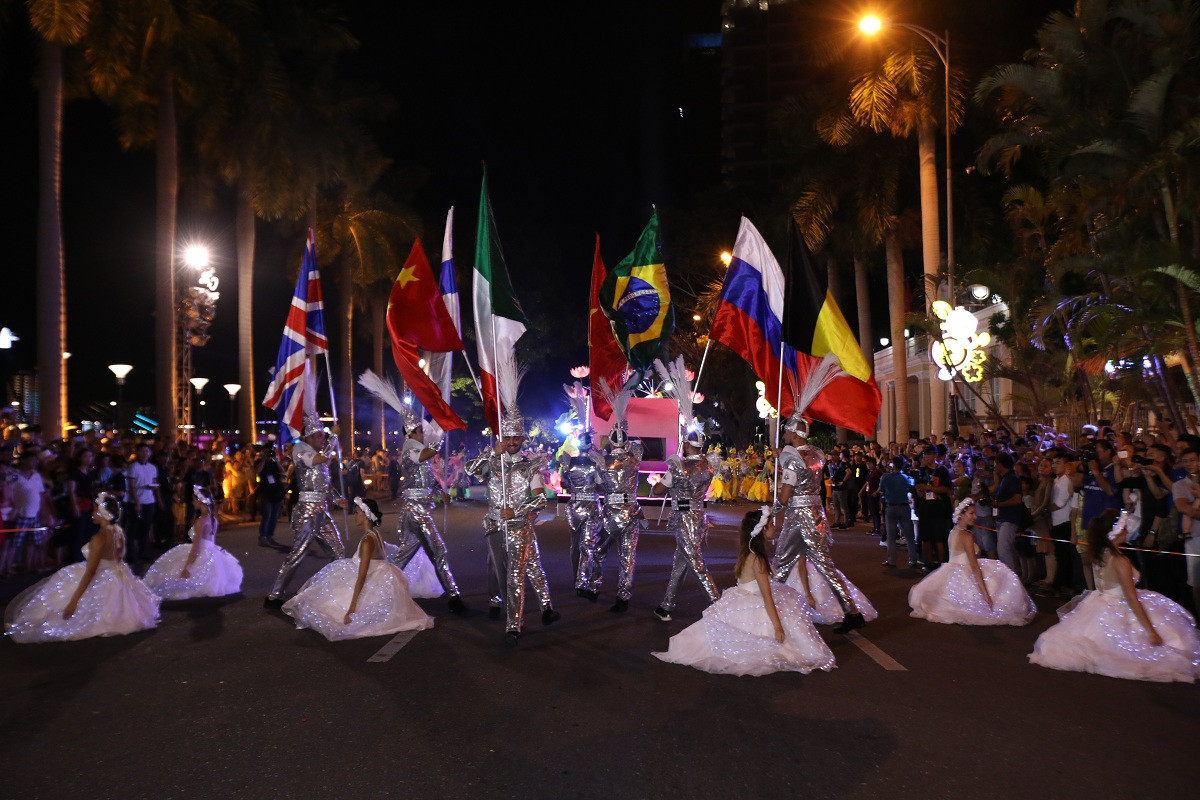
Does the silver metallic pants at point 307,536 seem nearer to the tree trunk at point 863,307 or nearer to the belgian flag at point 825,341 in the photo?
the belgian flag at point 825,341

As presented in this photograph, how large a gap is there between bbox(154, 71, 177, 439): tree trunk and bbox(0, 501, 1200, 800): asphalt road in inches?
602

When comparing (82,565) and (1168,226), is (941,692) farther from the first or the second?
(1168,226)

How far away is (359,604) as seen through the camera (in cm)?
849

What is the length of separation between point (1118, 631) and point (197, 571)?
9.23 metres

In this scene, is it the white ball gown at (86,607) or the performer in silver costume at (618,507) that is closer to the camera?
the white ball gown at (86,607)

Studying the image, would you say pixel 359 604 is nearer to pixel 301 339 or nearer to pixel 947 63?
pixel 301 339

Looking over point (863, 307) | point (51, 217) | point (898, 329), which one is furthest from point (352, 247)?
point (898, 329)

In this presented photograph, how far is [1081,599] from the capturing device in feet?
25.0

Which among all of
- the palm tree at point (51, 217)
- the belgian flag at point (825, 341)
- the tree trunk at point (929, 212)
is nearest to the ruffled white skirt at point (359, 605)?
the belgian flag at point (825, 341)

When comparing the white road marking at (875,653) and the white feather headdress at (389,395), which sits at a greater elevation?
the white feather headdress at (389,395)

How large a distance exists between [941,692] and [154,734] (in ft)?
16.7

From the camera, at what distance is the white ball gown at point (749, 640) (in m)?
6.96

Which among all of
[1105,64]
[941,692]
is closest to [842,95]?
[1105,64]

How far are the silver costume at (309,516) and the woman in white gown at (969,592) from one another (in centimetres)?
611
